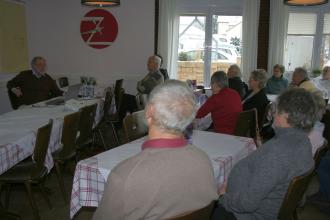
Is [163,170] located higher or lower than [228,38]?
lower

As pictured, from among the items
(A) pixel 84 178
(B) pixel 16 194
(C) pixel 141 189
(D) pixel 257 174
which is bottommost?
(B) pixel 16 194

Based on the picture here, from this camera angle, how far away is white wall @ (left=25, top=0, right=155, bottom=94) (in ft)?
22.0

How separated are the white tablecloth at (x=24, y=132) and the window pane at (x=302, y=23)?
15.6ft

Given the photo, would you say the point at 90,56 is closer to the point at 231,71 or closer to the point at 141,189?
the point at 231,71

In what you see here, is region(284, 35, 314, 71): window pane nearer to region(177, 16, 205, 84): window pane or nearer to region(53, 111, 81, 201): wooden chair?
region(177, 16, 205, 84): window pane

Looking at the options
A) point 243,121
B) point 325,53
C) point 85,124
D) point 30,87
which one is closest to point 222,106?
point 243,121

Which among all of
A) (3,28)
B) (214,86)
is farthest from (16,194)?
(3,28)

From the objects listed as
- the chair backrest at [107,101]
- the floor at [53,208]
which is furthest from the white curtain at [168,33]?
the floor at [53,208]

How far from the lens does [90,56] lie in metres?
6.93

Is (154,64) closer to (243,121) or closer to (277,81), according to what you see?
(277,81)

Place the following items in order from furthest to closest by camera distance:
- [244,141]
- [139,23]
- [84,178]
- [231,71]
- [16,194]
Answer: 1. [139,23]
2. [231,71]
3. [16,194]
4. [244,141]
5. [84,178]

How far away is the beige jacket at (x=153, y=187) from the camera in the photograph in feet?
3.87

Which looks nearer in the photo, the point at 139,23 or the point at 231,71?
the point at 231,71

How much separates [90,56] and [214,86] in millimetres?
4069
